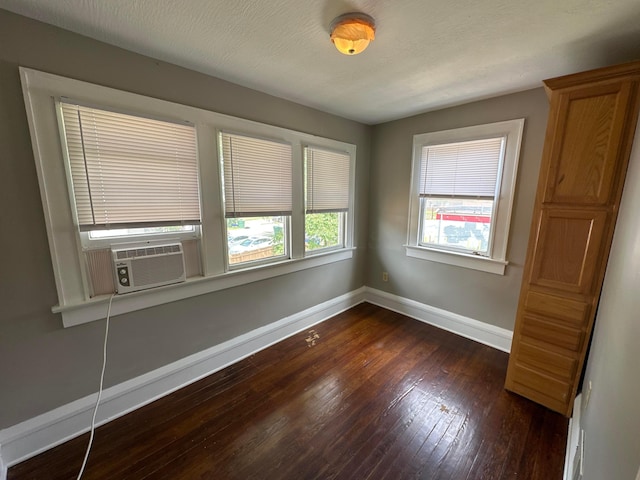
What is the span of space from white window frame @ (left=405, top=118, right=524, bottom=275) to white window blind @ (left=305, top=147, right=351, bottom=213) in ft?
2.54

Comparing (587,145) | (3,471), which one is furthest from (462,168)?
(3,471)

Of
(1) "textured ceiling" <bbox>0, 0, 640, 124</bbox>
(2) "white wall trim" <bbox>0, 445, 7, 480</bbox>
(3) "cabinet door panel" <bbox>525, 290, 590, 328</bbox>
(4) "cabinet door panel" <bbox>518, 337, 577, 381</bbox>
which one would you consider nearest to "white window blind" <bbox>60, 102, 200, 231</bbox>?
(1) "textured ceiling" <bbox>0, 0, 640, 124</bbox>

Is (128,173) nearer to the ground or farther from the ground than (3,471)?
farther from the ground

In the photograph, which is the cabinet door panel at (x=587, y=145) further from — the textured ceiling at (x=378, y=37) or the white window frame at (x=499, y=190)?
the white window frame at (x=499, y=190)

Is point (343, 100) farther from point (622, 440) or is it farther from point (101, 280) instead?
point (622, 440)

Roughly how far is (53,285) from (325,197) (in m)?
2.21

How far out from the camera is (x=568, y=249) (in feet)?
5.46

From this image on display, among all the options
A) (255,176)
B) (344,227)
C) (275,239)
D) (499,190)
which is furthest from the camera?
(344,227)

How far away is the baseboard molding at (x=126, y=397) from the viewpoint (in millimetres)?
1442

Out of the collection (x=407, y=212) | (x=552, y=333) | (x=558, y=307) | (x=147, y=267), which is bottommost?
(x=552, y=333)

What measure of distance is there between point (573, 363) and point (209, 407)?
2.47 meters

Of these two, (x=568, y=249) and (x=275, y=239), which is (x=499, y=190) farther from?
(x=275, y=239)

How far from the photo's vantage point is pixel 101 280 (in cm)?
162

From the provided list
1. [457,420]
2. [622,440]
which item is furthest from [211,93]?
[457,420]
